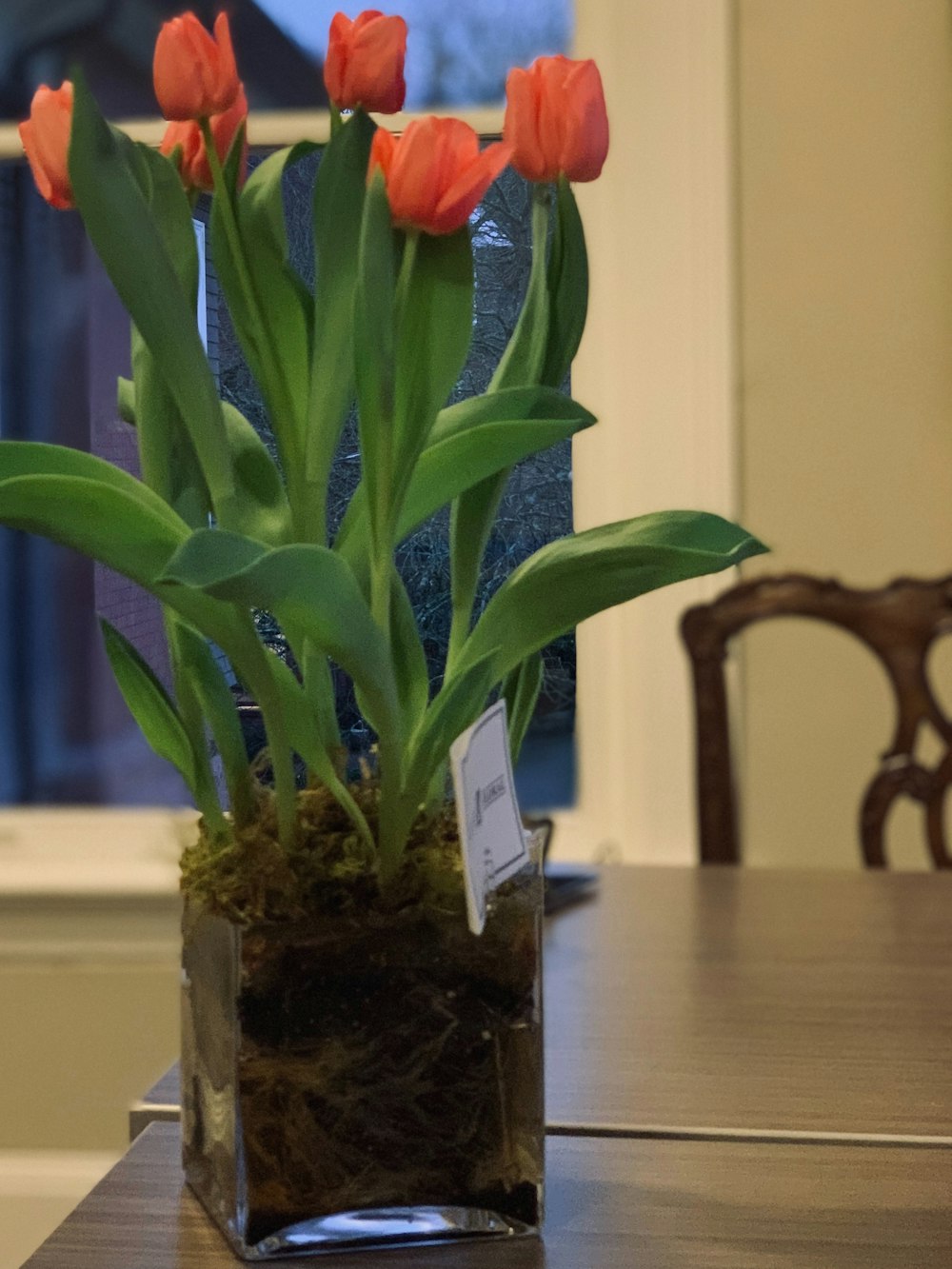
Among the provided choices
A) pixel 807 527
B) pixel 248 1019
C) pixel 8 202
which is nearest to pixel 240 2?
pixel 8 202

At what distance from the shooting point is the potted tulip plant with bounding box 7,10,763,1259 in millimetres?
449

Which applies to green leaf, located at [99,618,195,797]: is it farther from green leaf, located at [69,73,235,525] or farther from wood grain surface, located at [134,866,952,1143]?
wood grain surface, located at [134,866,952,1143]

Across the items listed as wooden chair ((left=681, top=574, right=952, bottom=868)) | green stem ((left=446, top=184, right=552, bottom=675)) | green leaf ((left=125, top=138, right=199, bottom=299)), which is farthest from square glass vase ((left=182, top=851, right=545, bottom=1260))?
wooden chair ((left=681, top=574, right=952, bottom=868))

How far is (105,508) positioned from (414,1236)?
0.25 meters

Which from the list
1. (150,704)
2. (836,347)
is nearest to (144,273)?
(150,704)

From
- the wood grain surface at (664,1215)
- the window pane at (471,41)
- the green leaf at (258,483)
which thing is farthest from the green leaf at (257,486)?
the window pane at (471,41)

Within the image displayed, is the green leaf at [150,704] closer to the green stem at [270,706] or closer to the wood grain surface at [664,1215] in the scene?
the green stem at [270,706]

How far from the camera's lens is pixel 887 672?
1426 mm

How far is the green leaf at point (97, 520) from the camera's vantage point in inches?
16.6

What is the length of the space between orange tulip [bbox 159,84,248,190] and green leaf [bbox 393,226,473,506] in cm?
7

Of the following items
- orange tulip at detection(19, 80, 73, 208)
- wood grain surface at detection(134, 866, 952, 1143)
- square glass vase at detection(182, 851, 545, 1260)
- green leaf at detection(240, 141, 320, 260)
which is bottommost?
wood grain surface at detection(134, 866, 952, 1143)

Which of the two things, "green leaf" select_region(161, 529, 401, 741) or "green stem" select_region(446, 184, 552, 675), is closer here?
"green leaf" select_region(161, 529, 401, 741)

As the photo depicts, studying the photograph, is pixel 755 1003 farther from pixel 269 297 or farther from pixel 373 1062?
pixel 269 297

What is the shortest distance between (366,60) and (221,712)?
0.69 feet
